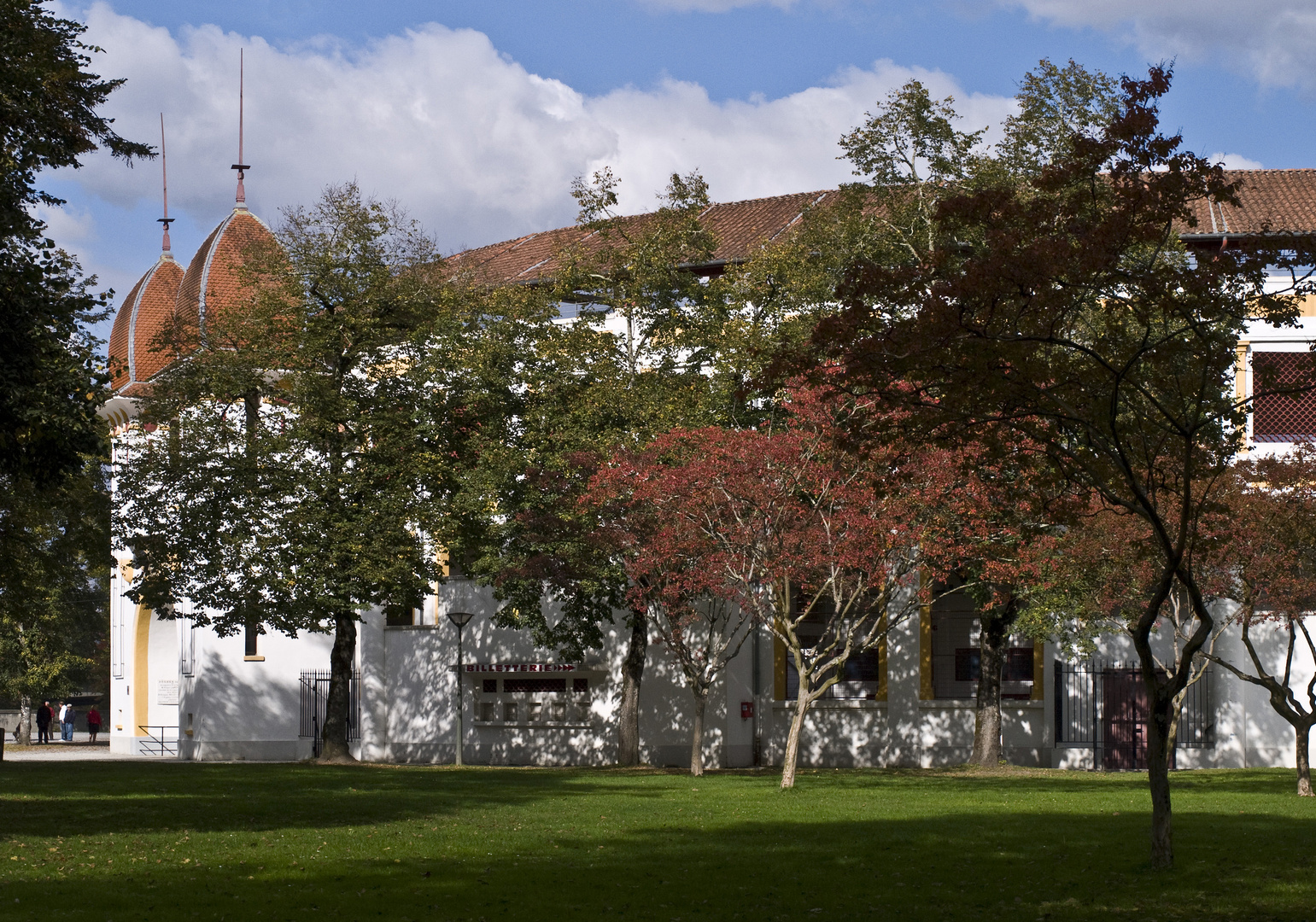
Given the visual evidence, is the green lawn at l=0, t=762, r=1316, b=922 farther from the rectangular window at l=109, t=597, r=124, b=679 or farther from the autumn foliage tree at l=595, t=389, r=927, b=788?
the rectangular window at l=109, t=597, r=124, b=679

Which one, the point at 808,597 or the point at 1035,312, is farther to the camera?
the point at 808,597

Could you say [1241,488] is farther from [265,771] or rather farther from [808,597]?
[265,771]

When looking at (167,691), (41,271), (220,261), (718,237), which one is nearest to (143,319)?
(220,261)

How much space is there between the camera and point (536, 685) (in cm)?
3984

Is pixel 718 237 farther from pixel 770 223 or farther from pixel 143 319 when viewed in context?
pixel 143 319

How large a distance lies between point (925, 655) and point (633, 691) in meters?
7.37

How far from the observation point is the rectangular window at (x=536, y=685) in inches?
1556

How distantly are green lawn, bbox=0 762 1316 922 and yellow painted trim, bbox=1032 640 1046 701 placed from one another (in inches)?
459

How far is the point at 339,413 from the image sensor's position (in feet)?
113

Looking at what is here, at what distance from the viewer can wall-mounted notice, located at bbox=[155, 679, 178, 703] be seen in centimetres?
5006

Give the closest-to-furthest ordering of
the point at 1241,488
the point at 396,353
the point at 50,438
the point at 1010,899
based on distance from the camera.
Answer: the point at 1010,899, the point at 50,438, the point at 1241,488, the point at 396,353

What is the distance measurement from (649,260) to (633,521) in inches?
285

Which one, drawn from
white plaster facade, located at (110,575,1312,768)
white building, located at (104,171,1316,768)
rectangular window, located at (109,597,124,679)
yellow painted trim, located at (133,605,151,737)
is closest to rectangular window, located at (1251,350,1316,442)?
white building, located at (104,171,1316,768)

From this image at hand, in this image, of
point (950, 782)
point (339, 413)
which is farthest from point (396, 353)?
point (950, 782)
